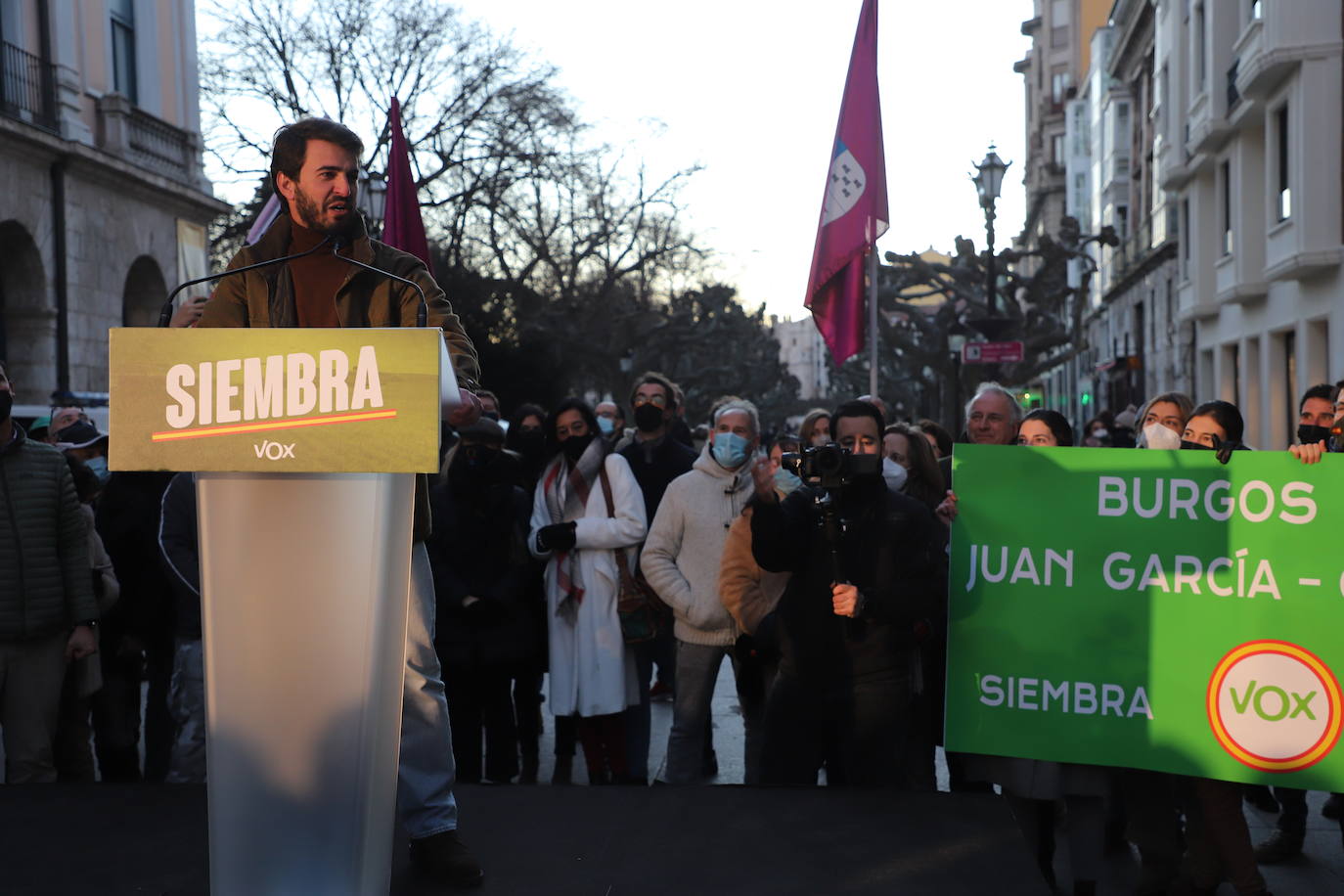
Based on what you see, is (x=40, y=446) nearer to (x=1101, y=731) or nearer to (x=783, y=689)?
(x=783, y=689)

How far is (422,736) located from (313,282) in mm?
1174

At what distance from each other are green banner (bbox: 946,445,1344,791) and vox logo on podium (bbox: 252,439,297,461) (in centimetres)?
273

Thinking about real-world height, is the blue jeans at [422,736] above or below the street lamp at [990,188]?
below

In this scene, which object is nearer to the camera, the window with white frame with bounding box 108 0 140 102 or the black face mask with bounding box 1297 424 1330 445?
the black face mask with bounding box 1297 424 1330 445

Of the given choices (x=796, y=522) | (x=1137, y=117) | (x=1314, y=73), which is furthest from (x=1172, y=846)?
(x=1137, y=117)

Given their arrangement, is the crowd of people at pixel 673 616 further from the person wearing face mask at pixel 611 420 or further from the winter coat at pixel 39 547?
the person wearing face mask at pixel 611 420

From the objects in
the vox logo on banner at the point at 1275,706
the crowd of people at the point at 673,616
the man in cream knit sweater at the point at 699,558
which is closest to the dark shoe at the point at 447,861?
the crowd of people at the point at 673,616

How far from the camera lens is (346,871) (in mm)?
3029

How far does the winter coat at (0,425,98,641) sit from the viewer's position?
556 cm

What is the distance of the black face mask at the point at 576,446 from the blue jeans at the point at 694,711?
3.93ft

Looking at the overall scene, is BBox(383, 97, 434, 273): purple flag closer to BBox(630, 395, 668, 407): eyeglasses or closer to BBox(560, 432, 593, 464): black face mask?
BBox(630, 395, 668, 407): eyeglasses

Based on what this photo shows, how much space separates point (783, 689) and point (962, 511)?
0.88 m

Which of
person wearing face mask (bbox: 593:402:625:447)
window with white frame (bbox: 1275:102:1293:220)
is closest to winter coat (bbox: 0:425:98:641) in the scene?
person wearing face mask (bbox: 593:402:625:447)

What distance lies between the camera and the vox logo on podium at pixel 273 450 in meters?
2.85
